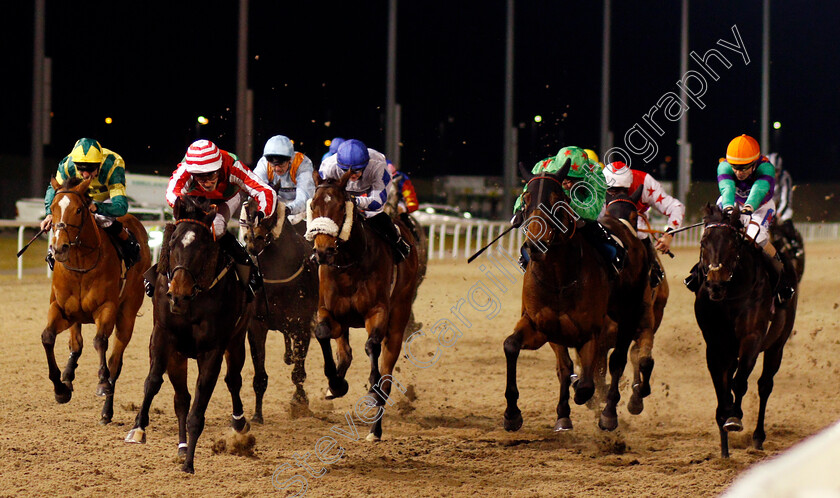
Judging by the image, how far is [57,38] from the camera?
125 ft

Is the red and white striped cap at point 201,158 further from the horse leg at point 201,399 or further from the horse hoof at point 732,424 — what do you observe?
the horse hoof at point 732,424

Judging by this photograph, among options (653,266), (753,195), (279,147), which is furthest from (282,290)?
(753,195)

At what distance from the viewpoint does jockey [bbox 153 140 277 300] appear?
4.78 meters

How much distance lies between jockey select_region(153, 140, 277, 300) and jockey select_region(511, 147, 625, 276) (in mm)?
1538

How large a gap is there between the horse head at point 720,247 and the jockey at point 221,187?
8.21 feet

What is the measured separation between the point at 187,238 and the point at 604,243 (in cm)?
244

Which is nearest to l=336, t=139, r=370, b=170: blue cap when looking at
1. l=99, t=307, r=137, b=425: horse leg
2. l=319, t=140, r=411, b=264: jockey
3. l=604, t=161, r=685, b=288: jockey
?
l=319, t=140, r=411, b=264: jockey

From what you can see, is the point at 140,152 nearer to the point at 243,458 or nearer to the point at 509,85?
the point at 509,85

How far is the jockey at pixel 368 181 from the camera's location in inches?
224

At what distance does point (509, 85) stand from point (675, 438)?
16316 millimetres

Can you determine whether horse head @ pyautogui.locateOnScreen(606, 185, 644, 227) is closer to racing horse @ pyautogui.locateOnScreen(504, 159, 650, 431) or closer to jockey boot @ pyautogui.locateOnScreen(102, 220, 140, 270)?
racing horse @ pyautogui.locateOnScreen(504, 159, 650, 431)

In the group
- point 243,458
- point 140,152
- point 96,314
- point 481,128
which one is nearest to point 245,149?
point 96,314

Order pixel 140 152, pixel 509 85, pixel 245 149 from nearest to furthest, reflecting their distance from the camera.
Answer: pixel 245 149 → pixel 509 85 → pixel 140 152

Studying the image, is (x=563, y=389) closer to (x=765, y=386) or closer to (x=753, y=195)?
(x=765, y=386)
